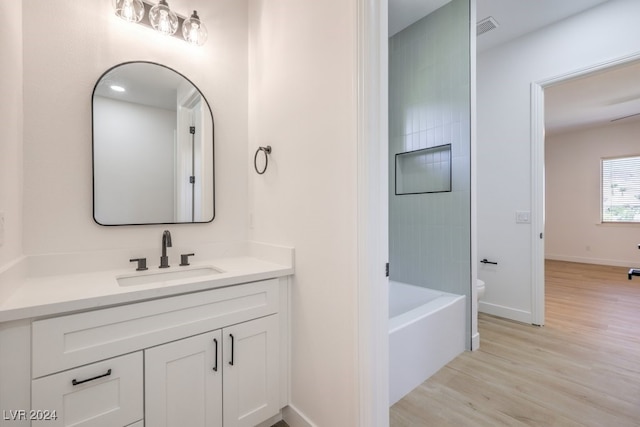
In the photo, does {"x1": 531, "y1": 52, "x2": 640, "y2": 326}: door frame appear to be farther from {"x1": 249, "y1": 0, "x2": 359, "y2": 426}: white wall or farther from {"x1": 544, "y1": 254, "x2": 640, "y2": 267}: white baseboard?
{"x1": 544, "y1": 254, "x2": 640, "y2": 267}: white baseboard

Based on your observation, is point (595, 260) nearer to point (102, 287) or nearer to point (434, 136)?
point (434, 136)

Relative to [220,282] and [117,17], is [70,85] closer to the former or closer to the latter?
[117,17]

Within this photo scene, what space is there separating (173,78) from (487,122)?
9.88 ft

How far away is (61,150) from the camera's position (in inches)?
54.0

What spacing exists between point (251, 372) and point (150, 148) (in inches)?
52.1

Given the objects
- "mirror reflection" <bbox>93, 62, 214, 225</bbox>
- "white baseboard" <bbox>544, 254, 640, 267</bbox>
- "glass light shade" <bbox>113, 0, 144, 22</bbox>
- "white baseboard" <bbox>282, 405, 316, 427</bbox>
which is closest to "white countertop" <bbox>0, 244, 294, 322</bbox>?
"mirror reflection" <bbox>93, 62, 214, 225</bbox>

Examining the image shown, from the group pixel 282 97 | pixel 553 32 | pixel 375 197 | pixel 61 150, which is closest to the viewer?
pixel 375 197

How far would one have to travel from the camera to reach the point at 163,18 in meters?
1.56

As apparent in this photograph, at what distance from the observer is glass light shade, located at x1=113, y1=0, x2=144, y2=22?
1.47 m

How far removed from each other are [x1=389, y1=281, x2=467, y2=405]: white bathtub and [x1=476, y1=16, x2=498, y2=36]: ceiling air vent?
2.49 m

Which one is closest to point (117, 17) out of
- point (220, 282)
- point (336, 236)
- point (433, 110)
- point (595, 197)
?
point (220, 282)

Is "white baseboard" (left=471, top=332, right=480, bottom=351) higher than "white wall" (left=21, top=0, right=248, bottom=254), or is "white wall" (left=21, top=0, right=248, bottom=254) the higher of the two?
"white wall" (left=21, top=0, right=248, bottom=254)

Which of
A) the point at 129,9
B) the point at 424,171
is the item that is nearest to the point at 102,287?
the point at 129,9

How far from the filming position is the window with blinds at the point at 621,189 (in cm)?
524
